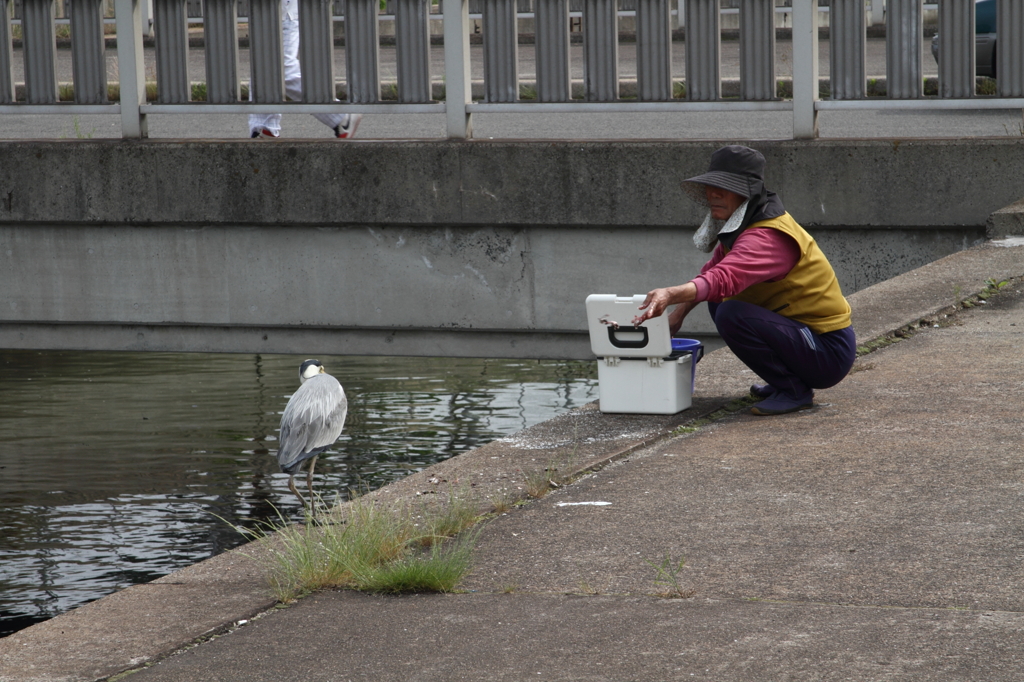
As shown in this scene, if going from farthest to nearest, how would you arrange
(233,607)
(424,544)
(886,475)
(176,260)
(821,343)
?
(176,260) → (821,343) → (886,475) → (424,544) → (233,607)

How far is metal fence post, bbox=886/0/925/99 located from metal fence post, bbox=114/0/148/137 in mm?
4745

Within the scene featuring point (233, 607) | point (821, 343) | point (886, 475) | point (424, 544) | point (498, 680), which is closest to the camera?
point (498, 680)

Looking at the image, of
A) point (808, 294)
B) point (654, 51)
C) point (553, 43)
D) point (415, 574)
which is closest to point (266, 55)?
point (553, 43)

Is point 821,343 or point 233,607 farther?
point 821,343

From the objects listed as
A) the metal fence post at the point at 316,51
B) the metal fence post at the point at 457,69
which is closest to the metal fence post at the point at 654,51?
the metal fence post at the point at 457,69

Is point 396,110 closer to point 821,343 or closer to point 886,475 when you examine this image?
point 821,343

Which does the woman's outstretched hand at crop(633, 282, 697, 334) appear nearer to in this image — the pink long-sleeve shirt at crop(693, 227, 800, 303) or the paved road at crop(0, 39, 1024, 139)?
the pink long-sleeve shirt at crop(693, 227, 800, 303)

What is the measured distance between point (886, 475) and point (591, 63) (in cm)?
475

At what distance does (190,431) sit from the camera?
10547mm

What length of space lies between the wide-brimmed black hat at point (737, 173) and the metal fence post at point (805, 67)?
137 inches

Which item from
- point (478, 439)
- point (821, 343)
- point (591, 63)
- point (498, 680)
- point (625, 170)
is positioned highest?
point (591, 63)

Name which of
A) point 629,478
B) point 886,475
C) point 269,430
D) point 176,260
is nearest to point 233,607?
point 629,478

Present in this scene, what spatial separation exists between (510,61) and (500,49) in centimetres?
10

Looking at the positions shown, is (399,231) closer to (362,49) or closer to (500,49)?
(362,49)
